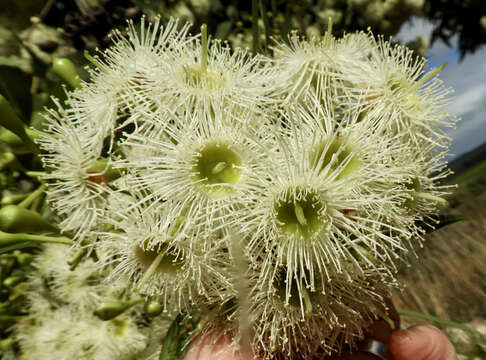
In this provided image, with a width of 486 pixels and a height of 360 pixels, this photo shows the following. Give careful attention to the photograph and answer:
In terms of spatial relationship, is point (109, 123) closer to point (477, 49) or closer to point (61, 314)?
point (61, 314)

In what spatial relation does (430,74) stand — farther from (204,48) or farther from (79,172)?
(79,172)

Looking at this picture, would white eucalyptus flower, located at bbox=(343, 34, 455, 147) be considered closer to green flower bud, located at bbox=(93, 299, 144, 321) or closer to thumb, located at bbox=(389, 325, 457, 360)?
thumb, located at bbox=(389, 325, 457, 360)

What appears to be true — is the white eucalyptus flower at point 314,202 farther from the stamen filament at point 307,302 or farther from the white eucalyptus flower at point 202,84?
the white eucalyptus flower at point 202,84

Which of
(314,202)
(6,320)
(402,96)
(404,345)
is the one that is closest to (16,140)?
(6,320)

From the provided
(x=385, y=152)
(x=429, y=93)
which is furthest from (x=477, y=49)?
(x=385, y=152)

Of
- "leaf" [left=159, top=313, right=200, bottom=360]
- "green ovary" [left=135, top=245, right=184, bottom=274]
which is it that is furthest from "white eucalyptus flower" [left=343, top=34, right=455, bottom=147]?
"leaf" [left=159, top=313, right=200, bottom=360]

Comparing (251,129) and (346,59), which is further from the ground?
(346,59)
